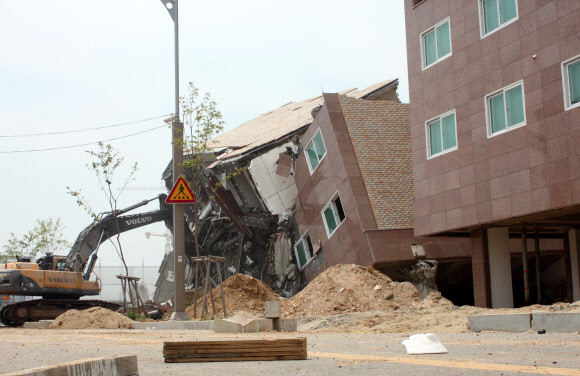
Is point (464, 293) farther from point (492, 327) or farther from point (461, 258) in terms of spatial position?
point (492, 327)

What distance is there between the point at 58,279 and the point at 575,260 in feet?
68.6

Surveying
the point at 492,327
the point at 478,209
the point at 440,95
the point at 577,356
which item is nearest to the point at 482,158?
the point at 478,209

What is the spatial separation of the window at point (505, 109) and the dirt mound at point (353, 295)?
582cm

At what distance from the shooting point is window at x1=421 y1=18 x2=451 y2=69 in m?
24.7

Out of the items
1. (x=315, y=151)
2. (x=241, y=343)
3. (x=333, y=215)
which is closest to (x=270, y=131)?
(x=315, y=151)

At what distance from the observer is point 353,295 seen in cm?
2569

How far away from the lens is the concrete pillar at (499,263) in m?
24.6

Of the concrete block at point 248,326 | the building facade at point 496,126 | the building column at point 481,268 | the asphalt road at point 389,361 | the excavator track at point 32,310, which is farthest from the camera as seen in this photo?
the excavator track at point 32,310

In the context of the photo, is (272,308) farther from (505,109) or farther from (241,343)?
(505,109)

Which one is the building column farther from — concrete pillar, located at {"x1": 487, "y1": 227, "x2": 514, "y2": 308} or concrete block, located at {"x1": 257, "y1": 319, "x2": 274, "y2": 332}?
concrete block, located at {"x1": 257, "y1": 319, "x2": 274, "y2": 332}

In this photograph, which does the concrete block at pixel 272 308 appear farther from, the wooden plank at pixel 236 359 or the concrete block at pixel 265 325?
the wooden plank at pixel 236 359

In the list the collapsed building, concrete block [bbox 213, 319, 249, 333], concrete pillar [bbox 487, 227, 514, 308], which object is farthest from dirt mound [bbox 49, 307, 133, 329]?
concrete pillar [bbox 487, 227, 514, 308]

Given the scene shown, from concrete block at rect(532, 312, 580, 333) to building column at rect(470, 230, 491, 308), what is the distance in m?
11.7

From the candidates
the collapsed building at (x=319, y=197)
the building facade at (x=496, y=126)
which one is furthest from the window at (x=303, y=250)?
the building facade at (x=496, y=126)
